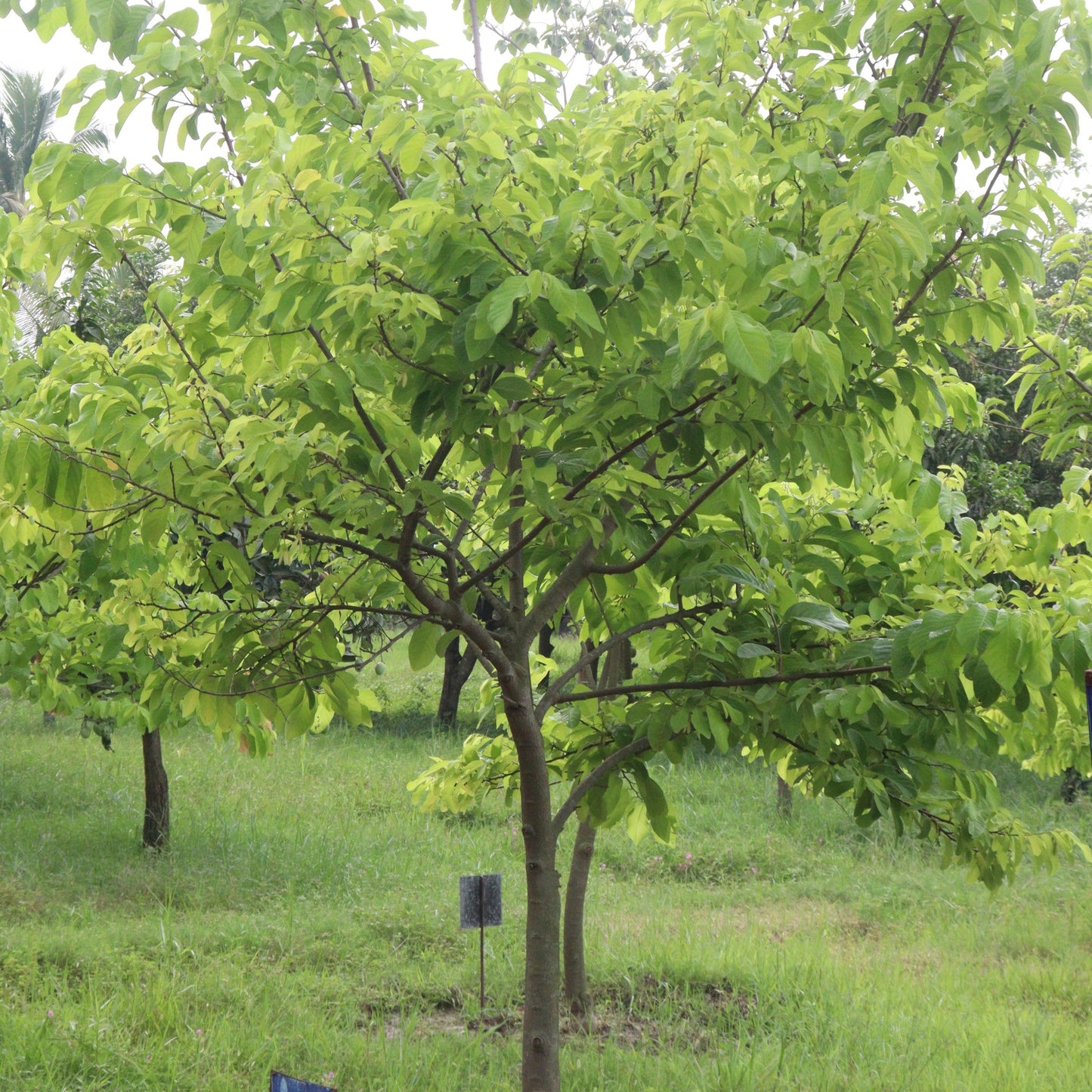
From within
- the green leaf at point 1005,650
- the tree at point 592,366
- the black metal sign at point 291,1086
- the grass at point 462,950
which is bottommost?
the grass at point 462,950

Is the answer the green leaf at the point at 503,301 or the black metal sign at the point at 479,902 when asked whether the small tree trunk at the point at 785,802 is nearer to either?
the black metal sign at the point at 479,902

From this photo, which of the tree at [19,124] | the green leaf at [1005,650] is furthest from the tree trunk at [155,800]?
the tree at [19,124]

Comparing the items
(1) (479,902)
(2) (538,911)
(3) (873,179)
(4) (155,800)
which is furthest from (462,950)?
(3) (873,179)

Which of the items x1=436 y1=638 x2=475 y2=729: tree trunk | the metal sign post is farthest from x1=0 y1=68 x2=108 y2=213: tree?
the metal sign post

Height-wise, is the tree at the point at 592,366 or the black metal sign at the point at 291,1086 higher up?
the tree at the point at 592,366

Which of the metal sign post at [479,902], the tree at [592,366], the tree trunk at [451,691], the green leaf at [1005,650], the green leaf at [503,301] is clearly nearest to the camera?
the green leaf at [503,301]

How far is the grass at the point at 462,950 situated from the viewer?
17.0 ft

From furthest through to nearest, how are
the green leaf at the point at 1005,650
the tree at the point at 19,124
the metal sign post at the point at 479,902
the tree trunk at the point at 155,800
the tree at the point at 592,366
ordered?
1. the tree at the point at 19,124
2. the tree trunk at the point at 155,800
3. the metal sign post at the point at 479,902
4. the tree at the point at 592,366
5. the green leaf at the point at 1005,650

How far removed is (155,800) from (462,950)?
3.90m

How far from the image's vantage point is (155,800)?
1000 cm

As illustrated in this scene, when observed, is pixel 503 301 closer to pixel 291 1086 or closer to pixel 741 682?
pixel 741 682

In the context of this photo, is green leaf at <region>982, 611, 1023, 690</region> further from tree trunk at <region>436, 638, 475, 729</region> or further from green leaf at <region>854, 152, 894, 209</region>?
tree trunk at <region>436, 638, 475, 729</region>

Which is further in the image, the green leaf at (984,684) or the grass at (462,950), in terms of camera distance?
the grass at (462,950)

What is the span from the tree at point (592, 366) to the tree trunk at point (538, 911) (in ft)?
0.04
